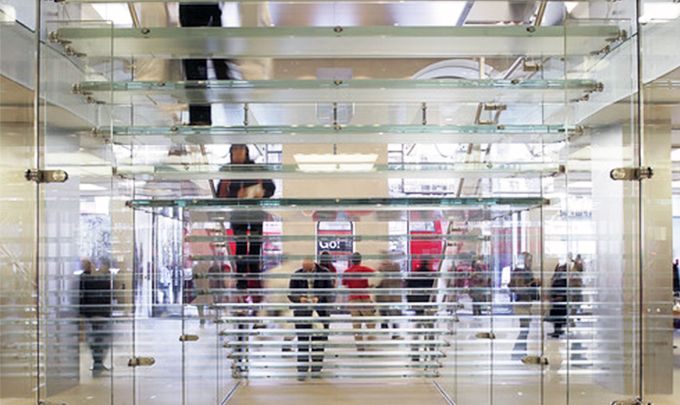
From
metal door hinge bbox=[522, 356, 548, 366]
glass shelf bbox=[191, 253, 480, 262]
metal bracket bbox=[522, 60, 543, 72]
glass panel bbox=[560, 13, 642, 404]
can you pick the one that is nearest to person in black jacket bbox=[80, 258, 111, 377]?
glass shelf bbox=[191, 253, 480, 262]

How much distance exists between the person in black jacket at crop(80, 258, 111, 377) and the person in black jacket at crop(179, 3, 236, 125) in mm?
2139

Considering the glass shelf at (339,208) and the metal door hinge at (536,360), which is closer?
the metal door hinge at (536,360)

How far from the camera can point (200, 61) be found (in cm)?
475

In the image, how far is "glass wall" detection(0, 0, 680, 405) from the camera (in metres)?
2.37

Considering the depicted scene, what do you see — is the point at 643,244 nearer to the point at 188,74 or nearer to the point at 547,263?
the point at 547,263

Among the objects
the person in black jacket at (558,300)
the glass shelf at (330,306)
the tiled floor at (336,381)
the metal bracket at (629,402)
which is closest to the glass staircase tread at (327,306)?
the glass shelf at (330,306)

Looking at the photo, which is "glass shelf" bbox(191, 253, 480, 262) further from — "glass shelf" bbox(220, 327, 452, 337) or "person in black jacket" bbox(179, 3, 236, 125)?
"person in black jacket" bbox(179, 3, 236, 125)

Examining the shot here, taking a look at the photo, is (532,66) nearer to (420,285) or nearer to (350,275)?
(420,285)

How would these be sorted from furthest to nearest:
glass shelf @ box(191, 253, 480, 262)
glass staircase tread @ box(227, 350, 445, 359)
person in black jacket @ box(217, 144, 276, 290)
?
glass staircase tread @ box(227, 350, 445, 359)
glass shelf @ box(191, 253, 480, 262)
person in black jacket @ box(217, 144, 276, 290)

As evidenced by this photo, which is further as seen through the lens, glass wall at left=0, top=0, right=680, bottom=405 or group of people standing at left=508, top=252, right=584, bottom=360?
group of people standing at left=508, top=252, right=584, bottom=360

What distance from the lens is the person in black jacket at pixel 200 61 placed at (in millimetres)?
4559

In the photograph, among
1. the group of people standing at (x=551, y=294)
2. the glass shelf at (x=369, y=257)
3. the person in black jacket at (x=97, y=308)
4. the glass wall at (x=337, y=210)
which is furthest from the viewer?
the glass shelf at (x=369, y=257)

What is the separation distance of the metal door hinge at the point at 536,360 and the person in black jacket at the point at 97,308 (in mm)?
1799

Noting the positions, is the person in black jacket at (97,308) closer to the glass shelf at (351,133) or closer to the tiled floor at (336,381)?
the tiled floor at (336,381)
